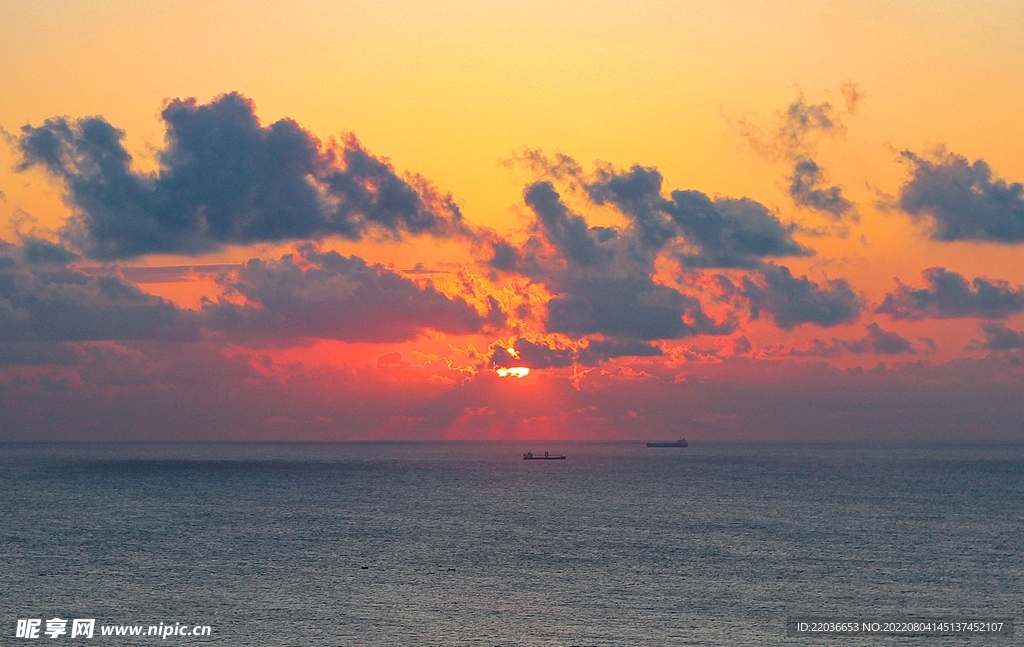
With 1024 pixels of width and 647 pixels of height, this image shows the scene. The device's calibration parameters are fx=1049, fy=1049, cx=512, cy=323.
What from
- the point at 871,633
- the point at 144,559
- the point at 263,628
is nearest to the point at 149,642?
the point at 263,628

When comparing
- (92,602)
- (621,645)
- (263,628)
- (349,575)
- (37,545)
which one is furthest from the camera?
(37,545)

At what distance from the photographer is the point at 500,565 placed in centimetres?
12150

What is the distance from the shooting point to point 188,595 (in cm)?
10338

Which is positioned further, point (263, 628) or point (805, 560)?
point (805, 560)

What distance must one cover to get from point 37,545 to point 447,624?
75197 millimetres

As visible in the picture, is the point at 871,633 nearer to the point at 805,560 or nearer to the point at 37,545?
the point at 805,560

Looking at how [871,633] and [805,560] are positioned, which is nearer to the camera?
[871,633]

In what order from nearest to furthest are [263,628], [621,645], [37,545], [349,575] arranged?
[621,645]
[263,628]
[349,575]
[37,545]

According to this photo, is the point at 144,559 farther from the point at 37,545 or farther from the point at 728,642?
the point at 728,642

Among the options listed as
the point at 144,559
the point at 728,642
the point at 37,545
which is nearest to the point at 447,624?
the point at 728,642

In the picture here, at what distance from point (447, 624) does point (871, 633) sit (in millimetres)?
36422

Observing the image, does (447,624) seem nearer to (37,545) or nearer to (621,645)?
(621,645)

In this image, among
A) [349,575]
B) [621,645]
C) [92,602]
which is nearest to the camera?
[621,645]

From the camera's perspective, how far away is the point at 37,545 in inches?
5502
